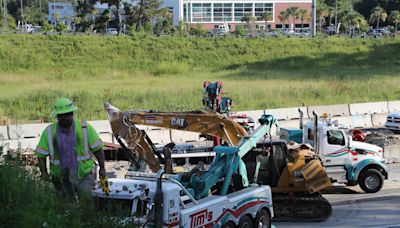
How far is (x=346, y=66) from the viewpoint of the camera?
7219 cm

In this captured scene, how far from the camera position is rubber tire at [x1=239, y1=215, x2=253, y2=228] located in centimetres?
1120

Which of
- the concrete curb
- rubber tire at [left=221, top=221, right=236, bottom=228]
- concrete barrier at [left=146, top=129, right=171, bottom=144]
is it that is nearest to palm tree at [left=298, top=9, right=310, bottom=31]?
concrete barrier at [left=146, top=129, right=171, bottom=144]

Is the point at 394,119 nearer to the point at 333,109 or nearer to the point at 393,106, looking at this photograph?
the point at 333,109

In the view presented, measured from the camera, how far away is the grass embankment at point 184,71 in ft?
132

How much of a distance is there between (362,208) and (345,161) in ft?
6.49

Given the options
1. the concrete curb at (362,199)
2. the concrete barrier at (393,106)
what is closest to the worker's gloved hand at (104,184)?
the concrete curb at (362,199)

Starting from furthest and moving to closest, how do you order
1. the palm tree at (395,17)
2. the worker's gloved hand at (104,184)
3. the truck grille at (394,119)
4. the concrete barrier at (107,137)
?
1. the palm tree at (395,17)
2. the truck grille at (394,119)
3. the concrete barrier at (107,137)
4. the worker's gloved hand at (104,184)

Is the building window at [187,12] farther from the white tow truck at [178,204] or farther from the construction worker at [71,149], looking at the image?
the construction worker at [71,149]

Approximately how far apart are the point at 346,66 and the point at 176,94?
3487cm

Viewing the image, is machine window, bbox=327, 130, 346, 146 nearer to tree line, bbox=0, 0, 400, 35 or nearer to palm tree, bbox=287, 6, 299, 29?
tree line, bbox=0, 0, 400, 35

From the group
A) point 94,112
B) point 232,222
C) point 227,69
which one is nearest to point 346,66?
point 227,69

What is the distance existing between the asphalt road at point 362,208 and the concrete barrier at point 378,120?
46.5ft

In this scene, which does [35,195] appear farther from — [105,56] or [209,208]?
[105,56]

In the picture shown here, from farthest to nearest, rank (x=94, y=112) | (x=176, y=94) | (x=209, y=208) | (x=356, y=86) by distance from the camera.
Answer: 1. (x=356, y=86)
2. (x=176, y=94)
3. (x=94, y=112)
4. (x=209, y=208)
